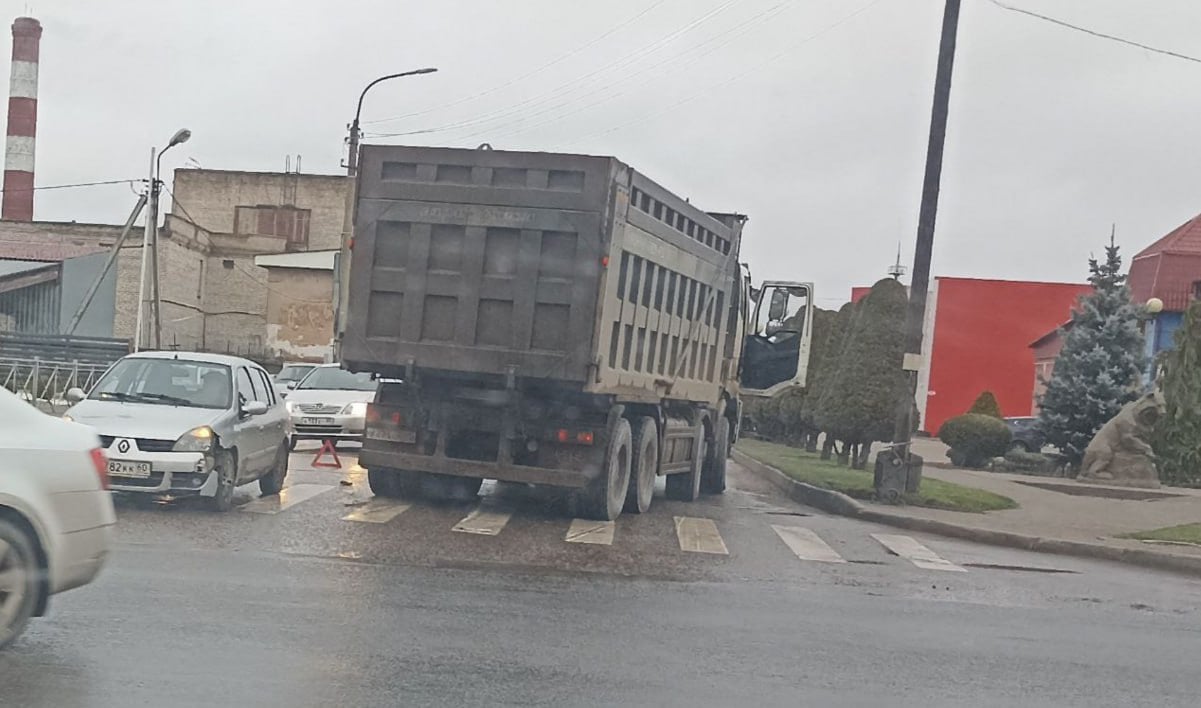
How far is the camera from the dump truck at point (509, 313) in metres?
12.4

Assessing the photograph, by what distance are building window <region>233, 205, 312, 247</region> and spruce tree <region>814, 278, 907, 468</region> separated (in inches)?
1796

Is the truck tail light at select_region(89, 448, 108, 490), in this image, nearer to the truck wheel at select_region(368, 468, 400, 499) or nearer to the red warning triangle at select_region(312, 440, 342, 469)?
the truck wheel at select_region(368, 468, 400, 499)

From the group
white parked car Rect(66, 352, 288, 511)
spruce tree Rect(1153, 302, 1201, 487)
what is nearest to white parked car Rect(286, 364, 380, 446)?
white parked car Rect(66, 352, 288, 511)

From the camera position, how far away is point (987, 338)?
173 ft

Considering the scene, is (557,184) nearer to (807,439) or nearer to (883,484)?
(883,484)

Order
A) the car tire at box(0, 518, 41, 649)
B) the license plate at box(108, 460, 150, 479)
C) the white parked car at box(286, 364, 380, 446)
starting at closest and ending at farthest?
the car tire at box(0, 518, 41, 649) < the license plate at box(108, 460, 150, 479) < the white parked car at box(286, 364, 380, 446)

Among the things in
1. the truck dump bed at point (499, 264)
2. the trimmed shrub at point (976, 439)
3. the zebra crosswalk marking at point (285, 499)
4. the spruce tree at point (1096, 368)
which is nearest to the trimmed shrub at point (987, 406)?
the spruce tree at point (1096, 368)

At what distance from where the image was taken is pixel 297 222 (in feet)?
208

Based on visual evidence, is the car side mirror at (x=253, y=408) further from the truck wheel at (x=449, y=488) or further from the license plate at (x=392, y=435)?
the truck wheel at (x=449, y=488)

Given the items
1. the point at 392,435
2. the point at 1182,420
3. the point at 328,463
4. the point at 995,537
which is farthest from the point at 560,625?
the point at 1182,420

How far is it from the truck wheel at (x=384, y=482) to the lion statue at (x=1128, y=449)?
584 inches

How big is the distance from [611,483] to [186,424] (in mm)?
4210

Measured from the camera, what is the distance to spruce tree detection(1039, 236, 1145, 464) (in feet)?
94.1

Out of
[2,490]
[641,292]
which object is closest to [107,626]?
[2,490]
